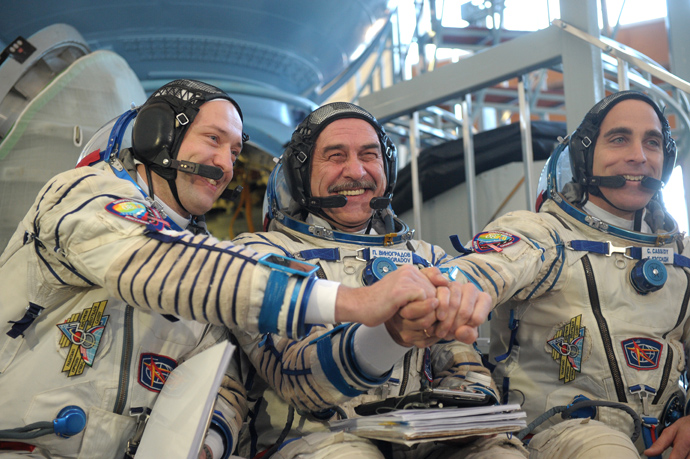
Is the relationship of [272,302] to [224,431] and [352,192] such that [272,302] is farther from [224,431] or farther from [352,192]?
[352,192]

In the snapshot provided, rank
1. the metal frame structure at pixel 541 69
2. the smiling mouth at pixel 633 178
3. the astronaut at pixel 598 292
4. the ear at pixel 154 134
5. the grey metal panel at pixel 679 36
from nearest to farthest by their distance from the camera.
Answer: the ear at pixel 154 134 → the astronaut at pixel 598 292 → the smiling mouth at pixel 633 178 → the metal frame structure at pixel 541 69 → the grey metal panel at pixel 679 36

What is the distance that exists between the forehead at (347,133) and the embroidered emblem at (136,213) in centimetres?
84

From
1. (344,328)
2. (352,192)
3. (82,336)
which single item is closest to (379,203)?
(352,192)

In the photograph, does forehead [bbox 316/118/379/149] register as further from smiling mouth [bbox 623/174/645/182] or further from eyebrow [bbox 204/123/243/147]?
smiling mouth [bbox 623/174/645/182]

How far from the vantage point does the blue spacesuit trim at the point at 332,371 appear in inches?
59.6

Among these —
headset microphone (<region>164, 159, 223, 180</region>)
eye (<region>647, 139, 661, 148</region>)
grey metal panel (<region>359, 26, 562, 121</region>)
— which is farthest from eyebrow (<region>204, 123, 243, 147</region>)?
grey metal panel (<region>359, 26, 562, 121</region>)

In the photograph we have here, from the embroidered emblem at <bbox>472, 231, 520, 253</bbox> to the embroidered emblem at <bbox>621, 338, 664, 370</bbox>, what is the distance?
44 cm

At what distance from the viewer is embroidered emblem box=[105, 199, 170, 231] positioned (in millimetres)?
1369

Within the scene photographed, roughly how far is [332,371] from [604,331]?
870mm

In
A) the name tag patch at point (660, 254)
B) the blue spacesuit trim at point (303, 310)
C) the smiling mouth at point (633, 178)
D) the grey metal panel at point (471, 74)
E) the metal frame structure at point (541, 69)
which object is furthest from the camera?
the grey metal panel at point (471, 74)

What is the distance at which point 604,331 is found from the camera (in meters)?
1.91

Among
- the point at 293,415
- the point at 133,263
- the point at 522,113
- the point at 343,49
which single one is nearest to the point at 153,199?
the point at 133,263

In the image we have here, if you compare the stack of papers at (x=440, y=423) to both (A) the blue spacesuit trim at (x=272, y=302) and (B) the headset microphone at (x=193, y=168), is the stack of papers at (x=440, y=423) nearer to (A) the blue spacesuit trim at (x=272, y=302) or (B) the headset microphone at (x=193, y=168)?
(A) the blue spacesuit trim at (x=272, y=302)

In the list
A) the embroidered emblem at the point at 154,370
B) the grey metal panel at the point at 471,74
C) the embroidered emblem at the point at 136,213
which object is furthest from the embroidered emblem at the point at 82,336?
the grey metal panel at the point at 471,74
